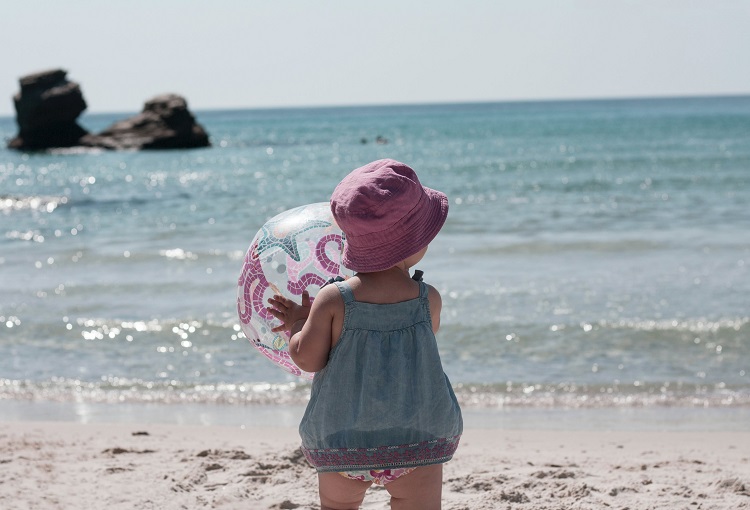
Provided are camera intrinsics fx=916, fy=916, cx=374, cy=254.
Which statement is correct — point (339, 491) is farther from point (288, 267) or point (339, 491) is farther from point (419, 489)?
point (288, 267)

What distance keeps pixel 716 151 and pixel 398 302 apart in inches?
1270

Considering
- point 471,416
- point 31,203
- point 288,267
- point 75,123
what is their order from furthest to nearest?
point 75,123 → point 31,203 → point 471,416 → point 288,267

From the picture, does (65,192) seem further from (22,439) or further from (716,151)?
(716,151)

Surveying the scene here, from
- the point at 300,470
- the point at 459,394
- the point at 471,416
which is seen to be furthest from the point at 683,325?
the point at 300,470

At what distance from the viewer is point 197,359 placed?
7.00m

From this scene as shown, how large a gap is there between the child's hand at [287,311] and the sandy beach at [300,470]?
1373 millimetres

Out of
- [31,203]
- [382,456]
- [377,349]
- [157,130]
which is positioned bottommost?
[31,203]

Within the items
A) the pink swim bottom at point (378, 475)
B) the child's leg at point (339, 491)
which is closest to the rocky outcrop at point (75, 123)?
the child's leg at point (339, 491)

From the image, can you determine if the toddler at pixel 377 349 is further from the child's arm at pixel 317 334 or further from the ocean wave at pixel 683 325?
the ocean wave at pixel 683 325

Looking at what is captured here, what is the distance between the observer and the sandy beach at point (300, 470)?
405cm

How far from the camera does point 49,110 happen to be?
45.7 meters

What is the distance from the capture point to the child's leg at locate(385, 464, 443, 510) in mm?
2812

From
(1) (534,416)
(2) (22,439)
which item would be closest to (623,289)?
(1) (534,416)

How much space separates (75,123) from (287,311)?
46955 millimetres
